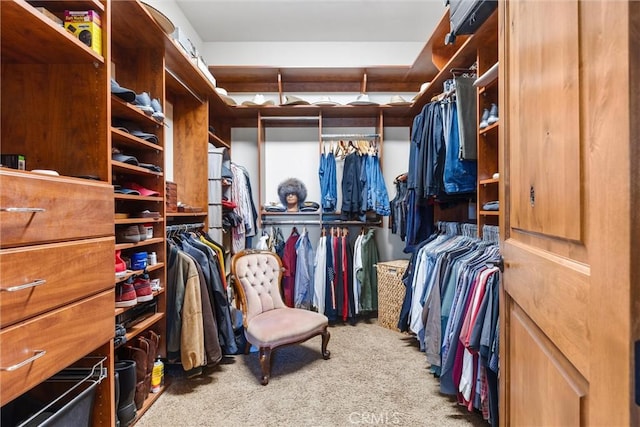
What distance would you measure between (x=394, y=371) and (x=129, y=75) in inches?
104

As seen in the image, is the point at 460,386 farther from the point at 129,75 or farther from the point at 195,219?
the point at 129,75

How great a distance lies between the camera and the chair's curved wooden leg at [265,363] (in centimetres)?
198

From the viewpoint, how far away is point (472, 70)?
2.17 metres

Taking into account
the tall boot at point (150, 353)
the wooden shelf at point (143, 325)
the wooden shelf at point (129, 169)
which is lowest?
the tall boot at point (150, 353)

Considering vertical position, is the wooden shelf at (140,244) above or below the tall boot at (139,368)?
above

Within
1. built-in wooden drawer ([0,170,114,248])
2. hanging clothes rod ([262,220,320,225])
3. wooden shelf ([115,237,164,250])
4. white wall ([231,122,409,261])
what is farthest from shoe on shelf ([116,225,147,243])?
A: white wall ([231,122,409,261])

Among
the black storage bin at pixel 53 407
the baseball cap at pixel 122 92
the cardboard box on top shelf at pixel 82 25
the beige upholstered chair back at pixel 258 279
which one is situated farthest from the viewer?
the beige upholstered chair back at pixel 258 279

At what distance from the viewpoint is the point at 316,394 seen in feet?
6.17

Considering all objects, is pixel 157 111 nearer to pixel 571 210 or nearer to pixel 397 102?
pixel 571 210

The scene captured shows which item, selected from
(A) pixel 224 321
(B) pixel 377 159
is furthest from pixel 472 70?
(A) pixel 224 321

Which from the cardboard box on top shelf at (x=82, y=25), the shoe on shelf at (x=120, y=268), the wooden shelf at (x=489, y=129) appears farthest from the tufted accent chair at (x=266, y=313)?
the wooden shelf at (x=489, y=129)

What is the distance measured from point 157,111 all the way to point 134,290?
3.47 feet

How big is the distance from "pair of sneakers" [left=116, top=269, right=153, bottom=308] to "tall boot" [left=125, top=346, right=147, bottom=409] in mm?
282

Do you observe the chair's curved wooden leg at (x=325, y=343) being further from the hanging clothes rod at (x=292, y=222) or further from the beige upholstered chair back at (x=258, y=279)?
the hanging clothes rod at (x=292, y=222)
